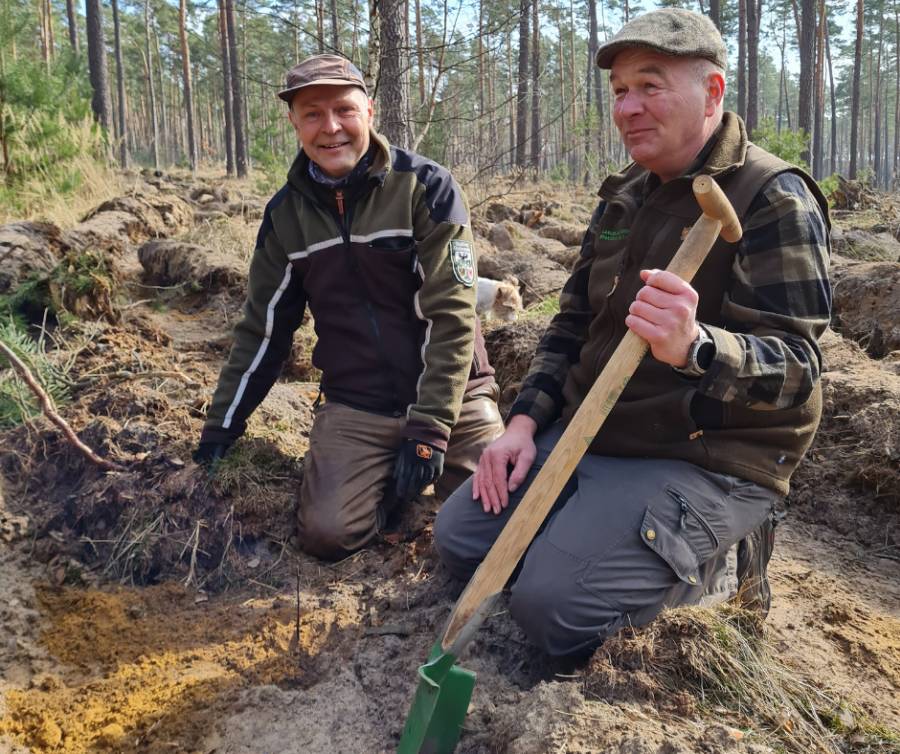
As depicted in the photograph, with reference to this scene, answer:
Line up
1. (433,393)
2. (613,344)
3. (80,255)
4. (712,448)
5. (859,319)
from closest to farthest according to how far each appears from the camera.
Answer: (712,448) → (613,344) → (433,393) → (80,255) → (859,319)

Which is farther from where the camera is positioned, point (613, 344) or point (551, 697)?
point (613, 344)

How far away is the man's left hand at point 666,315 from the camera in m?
1.61

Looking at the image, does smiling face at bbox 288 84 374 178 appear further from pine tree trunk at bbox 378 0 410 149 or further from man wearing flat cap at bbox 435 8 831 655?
pine tree trunk at bbox 378 0 410 149

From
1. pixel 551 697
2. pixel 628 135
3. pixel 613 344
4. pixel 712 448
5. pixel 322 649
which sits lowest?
pixel 322 649

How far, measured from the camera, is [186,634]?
2459 mm

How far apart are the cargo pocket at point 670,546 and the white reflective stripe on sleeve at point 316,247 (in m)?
1.69

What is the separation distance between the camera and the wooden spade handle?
5.47 ft

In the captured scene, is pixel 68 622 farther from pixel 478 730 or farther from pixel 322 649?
pixel 478 730

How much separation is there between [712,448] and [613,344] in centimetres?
43

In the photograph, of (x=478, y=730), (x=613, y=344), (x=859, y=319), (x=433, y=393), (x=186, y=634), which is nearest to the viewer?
(x=478, y=730)

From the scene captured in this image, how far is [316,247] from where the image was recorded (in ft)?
9.84

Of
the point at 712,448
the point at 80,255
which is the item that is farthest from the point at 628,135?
the point at 80,255

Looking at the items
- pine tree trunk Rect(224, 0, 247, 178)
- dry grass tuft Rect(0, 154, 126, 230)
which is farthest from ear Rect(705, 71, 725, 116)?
pine tree trunk Rect(224, 0, 247, 178)

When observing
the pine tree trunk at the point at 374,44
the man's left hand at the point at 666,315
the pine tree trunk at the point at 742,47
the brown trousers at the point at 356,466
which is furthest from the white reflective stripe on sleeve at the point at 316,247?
the pine tree trunk at the point at 742,47
